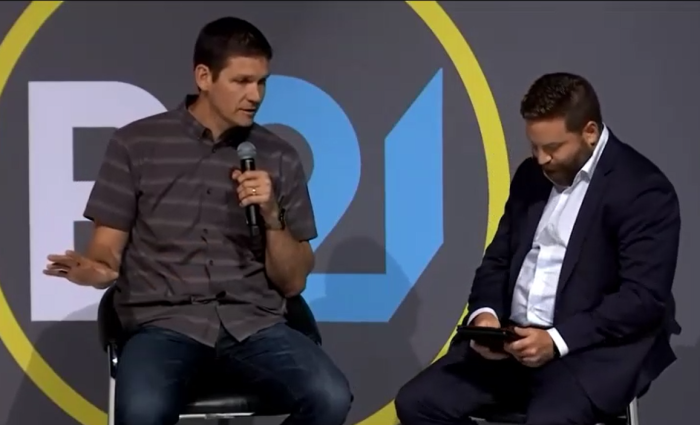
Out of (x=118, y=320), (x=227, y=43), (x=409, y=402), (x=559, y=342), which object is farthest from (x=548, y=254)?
(x=118, y=320)

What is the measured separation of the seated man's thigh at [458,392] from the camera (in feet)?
7.59

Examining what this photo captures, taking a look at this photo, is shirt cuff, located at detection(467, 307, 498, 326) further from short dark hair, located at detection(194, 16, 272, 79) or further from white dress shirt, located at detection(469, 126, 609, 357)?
short dark hair, located at detection(194, 16, 272, 79)

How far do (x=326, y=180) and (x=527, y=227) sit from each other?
912mm

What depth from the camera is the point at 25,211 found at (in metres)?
3.19

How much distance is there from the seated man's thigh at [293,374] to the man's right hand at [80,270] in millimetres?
342

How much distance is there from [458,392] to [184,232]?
31.8 inches

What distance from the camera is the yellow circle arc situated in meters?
3.10

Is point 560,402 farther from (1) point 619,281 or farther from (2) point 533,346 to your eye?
(1) point 619,281

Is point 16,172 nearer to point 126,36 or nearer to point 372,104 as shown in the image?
point 126,36

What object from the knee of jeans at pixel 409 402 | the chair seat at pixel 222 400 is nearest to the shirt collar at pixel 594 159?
the knee of jeans at pixel 409 402

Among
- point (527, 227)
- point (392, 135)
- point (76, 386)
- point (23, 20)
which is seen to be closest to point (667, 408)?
point (527, 227)

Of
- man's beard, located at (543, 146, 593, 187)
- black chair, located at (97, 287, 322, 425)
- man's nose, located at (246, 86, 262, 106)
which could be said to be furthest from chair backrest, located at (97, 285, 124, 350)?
man's beard, located at (543, 146, 593, 187)

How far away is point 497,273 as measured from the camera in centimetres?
248

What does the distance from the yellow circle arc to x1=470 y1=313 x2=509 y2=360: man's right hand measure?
733 mm
